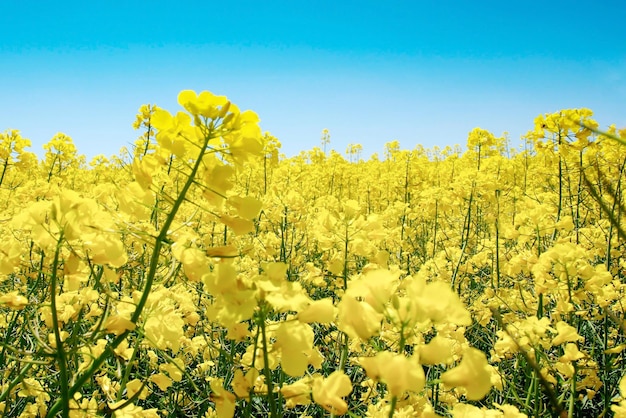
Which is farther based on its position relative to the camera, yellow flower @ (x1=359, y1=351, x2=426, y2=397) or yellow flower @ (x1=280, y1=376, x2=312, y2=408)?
yellow flower @ (x1=280, y1=376, x2=312, y2=408)

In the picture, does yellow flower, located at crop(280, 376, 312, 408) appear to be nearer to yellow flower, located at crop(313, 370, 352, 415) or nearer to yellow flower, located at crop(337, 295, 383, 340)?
yellow flower, located at crop(313, 370, 352, 415)

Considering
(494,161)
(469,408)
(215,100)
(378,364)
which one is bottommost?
(469,408)

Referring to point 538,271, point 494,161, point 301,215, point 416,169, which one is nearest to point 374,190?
point 416,169

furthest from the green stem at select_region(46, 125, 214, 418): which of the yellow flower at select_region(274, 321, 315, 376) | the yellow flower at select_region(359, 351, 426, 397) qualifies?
the yellow flower at select_region(359, 351, 426, 397)

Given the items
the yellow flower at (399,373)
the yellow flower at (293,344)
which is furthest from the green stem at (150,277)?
the yellow flower at (399,373)

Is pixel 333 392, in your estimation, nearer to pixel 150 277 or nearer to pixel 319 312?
pixel 319 312

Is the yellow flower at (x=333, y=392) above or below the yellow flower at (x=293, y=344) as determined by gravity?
below

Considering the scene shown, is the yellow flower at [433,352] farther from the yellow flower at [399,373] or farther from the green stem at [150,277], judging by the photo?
the green stem at [150,277]

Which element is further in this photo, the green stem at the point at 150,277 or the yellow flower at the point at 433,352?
the green stem at the point at 150,277

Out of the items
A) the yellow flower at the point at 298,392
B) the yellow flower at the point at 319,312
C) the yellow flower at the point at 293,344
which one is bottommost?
the yellow flower at the point at 298,392

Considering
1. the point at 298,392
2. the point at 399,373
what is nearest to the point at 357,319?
the point at 399,373

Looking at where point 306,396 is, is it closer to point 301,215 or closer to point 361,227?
point 361,227

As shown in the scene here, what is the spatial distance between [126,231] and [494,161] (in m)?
5.31

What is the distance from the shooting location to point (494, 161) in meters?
5.39
